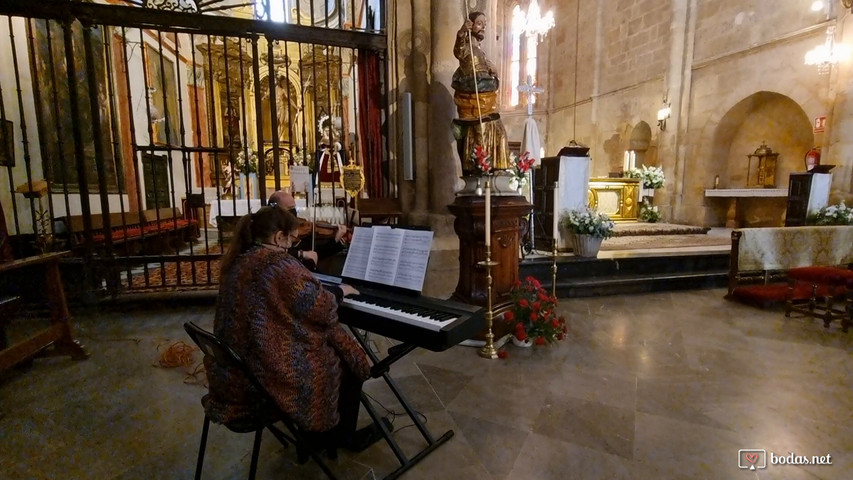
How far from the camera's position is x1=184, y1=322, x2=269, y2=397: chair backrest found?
1.34 meters

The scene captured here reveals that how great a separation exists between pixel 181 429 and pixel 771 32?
11559mm

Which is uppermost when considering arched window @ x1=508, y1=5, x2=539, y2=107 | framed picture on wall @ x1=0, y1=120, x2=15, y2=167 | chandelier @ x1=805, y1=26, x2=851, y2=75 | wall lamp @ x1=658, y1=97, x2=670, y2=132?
arched window @ x1=508, y1=5, x2=539, y2=107

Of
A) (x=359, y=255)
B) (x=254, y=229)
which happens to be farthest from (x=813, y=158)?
(x=254, y=229)

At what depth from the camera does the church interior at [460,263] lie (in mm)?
2041

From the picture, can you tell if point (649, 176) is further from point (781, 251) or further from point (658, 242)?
point (781, 251)

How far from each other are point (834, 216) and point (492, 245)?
6396 mm

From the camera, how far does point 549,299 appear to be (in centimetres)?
338

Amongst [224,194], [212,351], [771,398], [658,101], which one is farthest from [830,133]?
[224,194]

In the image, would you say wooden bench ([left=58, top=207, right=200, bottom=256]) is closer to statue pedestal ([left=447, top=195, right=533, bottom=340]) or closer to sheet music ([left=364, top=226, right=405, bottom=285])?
statue pedestal ([left=447, top=195, right=533, bottom=340])

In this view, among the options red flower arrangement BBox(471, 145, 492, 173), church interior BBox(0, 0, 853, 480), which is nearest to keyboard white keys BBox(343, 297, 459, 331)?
church interior BBox(0, 0, 853, 480)

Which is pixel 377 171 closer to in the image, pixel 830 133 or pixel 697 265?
pixel 697 265

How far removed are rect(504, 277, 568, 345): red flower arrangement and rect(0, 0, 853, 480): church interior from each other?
0.40 ft

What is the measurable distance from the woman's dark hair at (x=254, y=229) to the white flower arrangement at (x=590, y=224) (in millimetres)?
4475

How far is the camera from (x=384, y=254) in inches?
80.4
